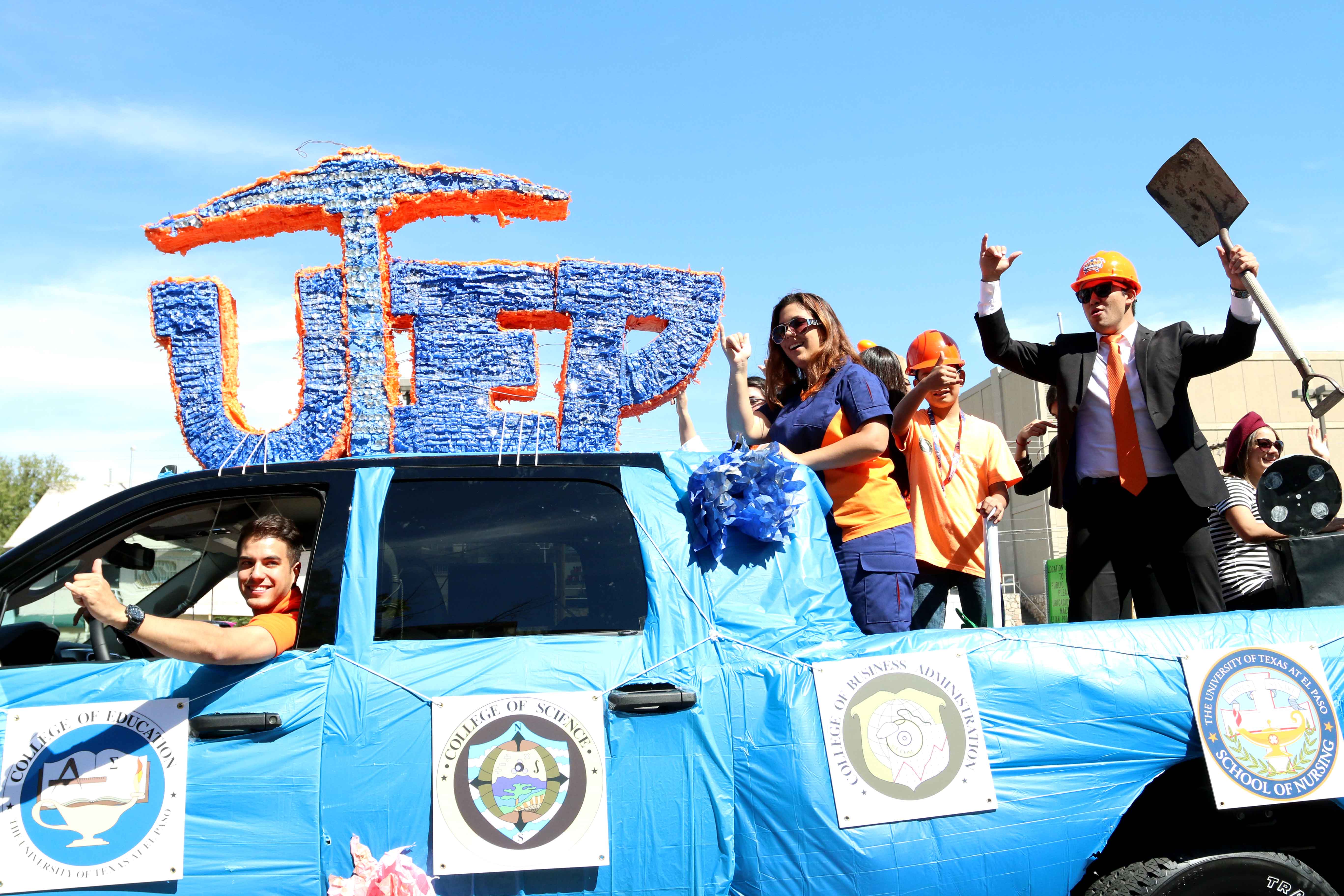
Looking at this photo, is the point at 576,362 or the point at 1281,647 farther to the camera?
the point at 576,362

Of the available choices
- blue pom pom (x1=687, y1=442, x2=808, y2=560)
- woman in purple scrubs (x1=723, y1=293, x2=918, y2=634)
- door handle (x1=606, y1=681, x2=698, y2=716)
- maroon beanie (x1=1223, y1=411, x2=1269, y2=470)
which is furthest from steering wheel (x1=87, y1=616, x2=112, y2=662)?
maroon beanie (x1=1223, y1=411, x2=1269, y2=470)

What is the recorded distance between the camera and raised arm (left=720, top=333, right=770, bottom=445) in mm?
3795

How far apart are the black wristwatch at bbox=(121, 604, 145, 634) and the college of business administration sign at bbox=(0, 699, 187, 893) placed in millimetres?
255

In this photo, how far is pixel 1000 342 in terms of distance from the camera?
3844 millimetres

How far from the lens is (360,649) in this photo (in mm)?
2547

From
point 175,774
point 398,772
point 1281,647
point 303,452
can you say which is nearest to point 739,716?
point 398,772

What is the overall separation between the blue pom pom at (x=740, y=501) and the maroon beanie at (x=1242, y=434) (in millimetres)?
2516

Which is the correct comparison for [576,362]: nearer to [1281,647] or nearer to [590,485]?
[590,485]

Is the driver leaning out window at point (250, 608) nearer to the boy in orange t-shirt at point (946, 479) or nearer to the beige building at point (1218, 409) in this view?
the boy in orange t-shirt at point (946, 479)

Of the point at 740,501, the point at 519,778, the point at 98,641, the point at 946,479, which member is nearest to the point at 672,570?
the point at 740,501

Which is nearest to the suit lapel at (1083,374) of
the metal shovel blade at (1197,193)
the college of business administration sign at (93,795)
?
the metal shovel blade at (1197,193)

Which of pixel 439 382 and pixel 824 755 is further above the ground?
pixel 439 382

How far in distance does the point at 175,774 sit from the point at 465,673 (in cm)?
72

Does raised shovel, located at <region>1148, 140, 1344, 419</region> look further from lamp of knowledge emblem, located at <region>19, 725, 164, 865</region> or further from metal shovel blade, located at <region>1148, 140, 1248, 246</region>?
lamp of knowledge emblem, located at <region>19, 725, 164, 865</region>
